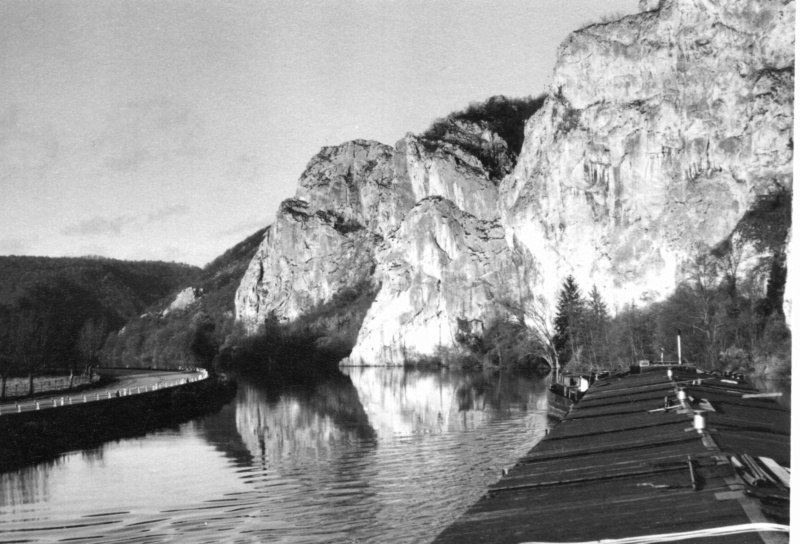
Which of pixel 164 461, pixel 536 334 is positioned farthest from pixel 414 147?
pixel 164 461

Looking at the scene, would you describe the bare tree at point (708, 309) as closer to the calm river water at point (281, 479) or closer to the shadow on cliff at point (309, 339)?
the calm river water at point (281, 479)

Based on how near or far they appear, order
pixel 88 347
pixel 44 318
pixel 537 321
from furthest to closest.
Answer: pixel 537 321, pixel 88 347, pixel 44 318

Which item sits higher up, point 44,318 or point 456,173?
point 456,173

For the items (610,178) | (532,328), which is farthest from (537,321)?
(610,178)

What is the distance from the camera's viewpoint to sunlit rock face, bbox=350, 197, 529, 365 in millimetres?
131375

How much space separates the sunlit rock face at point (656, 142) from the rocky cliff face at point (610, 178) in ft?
0.61

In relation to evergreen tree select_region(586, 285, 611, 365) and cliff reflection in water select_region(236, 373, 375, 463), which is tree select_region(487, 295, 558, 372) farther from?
cliff reflection in water select_region(236, 373, 375, 463)

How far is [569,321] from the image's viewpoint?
10356cm

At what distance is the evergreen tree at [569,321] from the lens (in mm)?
97750

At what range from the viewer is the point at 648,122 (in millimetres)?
104500

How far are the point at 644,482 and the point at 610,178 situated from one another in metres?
98.2

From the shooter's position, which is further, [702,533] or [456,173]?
[456,173]

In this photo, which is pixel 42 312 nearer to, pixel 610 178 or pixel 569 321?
pixel 569 321

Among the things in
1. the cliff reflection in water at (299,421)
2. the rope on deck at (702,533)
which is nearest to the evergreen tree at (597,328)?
the cliff reflection in water at (299,421)
